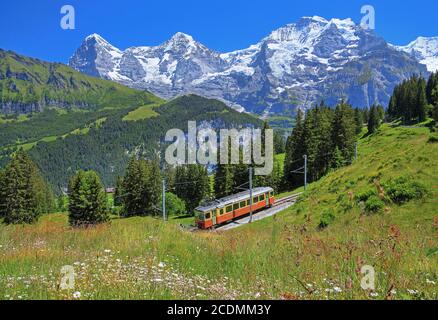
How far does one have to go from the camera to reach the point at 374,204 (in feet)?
62.1

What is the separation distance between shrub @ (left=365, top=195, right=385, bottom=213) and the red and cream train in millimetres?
27602

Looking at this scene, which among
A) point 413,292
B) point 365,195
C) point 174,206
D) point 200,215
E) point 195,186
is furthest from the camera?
point 174,206

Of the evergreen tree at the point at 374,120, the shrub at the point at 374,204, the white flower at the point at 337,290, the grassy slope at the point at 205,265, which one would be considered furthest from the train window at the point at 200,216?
the evergreen tree at the point at 374,120

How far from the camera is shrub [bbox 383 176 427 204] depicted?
1825 centimetres

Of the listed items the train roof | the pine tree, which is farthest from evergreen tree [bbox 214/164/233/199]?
the pine tree

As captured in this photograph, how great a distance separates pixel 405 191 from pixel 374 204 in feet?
5.21

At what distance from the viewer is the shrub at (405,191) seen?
59.9 feet

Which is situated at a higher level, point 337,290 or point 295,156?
point 295,156

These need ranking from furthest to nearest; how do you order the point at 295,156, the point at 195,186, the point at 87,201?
the point at 195,186
the point at 295,156
the point at 87,201

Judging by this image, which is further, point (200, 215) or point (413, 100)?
point (413, 100)

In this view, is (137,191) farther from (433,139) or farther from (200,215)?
(433,139)

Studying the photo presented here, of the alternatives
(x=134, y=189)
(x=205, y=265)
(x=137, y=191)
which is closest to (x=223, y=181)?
(x=137, y=191)

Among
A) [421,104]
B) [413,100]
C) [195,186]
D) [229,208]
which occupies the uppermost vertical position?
[413,100]
